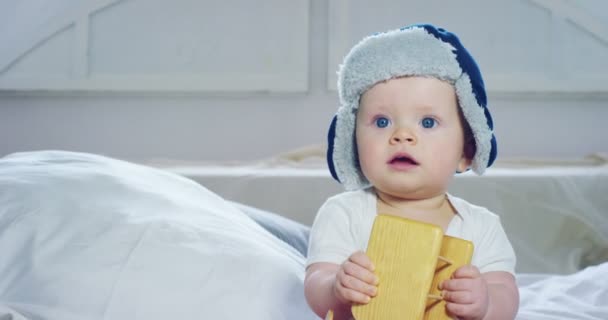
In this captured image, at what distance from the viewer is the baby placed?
0.70 metres

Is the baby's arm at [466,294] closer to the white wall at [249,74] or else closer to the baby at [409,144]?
the baby at [409,144]

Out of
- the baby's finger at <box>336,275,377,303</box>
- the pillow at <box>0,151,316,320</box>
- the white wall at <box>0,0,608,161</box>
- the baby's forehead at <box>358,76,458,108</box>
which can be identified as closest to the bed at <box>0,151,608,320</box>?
the pillow at <box>0,151,316,320</box>

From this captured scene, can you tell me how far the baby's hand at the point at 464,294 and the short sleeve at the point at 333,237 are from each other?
142 millimetres

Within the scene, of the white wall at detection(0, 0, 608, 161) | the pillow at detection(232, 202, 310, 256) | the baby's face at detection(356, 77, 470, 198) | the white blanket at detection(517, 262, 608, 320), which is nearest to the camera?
the baby's face at detection(356, 77, 470, 198)

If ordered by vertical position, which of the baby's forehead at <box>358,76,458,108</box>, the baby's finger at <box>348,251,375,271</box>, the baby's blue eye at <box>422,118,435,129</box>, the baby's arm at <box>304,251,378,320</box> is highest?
the baby's forehead at <box>358,76,458,108</box>

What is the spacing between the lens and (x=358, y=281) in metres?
0.60

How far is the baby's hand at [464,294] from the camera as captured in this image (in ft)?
2.00

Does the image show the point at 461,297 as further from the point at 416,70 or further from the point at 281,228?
the point at 281,228

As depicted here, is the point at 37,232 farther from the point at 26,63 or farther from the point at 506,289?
the point at 26,63

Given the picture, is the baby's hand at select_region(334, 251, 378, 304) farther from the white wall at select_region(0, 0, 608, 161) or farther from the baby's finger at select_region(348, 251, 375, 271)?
the white wall at select_region(0, 0, 608, 161)

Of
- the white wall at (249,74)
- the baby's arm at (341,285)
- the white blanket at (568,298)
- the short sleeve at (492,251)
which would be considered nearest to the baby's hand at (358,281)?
the baby's arm at (341,285)

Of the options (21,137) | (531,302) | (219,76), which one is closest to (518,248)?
(531,302)

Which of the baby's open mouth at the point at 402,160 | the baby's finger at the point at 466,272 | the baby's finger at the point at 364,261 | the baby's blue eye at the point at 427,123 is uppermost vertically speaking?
the baby's blue eye at the point at 427,123

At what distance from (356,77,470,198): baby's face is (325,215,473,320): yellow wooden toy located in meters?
0.11
